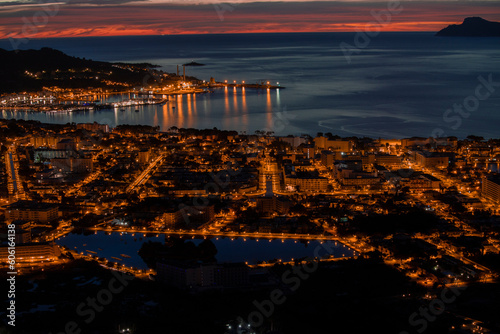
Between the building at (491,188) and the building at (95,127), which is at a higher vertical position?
the building at (95,127)

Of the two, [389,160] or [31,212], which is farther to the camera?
[389,160]

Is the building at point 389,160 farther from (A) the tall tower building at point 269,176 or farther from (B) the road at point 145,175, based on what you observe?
(B) the road at point 145,175

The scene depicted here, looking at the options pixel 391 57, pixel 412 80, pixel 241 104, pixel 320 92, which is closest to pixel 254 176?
pixel 241 104

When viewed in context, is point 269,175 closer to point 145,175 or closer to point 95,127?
point 145,175

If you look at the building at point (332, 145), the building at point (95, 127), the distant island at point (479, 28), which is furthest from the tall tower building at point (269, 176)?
the distant island at point (479, 28)

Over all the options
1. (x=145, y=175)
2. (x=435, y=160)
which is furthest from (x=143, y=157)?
(x=435, y=160)

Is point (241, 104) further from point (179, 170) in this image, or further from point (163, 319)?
point (163, 319)
